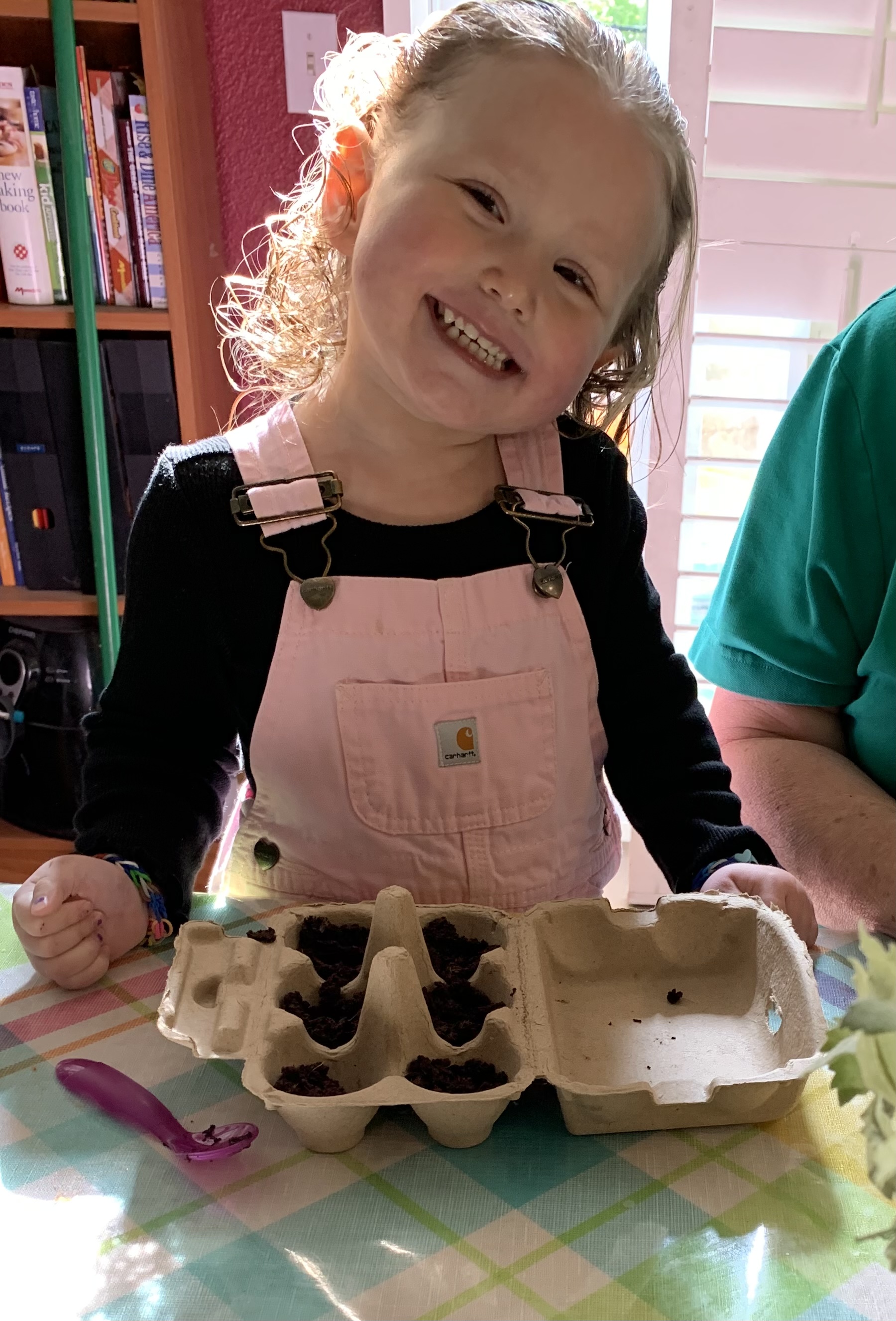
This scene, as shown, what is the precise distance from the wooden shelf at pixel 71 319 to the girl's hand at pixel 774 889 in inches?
50.2

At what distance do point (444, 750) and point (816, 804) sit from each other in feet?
1.04

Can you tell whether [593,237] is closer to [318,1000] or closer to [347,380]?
[347,380]

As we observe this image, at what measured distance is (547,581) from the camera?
3.12ft

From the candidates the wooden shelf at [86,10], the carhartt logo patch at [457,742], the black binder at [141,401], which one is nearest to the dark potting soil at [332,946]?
the carhartt logo patch at [457,742]

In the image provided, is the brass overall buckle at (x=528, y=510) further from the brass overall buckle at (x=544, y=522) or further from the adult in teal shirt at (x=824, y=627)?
the adult in teal shirt at (x=824, y=627)

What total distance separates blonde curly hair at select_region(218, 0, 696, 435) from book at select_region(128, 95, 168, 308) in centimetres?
52

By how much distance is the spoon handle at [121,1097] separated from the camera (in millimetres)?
581

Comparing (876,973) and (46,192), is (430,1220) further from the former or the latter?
(46,192)

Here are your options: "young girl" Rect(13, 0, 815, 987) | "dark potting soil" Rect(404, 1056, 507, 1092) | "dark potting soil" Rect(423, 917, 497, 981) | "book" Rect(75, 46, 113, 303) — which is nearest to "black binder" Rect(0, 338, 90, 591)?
"book" Rect(75, 46, 113, 303)

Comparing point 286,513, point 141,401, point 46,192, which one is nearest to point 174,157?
point 46,192

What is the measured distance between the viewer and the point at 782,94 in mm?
1617

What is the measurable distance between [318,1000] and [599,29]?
0.79 m

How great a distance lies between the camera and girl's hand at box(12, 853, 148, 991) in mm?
698

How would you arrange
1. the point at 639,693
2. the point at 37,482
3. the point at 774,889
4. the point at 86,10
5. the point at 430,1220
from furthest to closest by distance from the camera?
the point at 37,482, the point at 86,10, the point at 639,693, the point at 774,889, the point at 430,1220
